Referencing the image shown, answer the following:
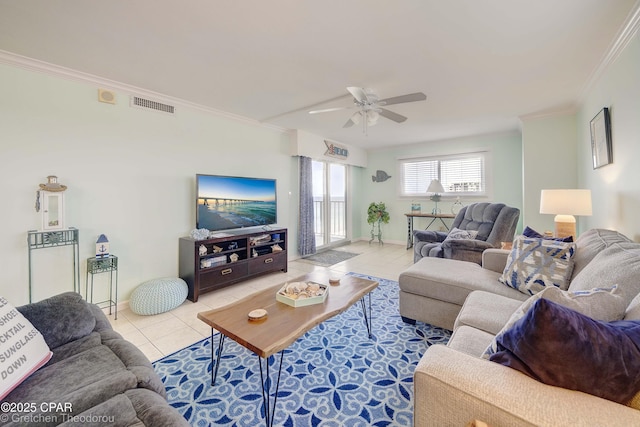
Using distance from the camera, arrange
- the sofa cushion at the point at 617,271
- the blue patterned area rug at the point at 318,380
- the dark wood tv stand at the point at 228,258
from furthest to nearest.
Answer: the dark wood tv stand at the point at 228,258 < the blue patterned area rug at the point at 318,380 < the sofa cushion at the point at 617,271

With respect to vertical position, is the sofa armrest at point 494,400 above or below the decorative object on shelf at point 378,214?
below

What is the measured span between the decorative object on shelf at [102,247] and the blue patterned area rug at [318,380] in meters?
1.30

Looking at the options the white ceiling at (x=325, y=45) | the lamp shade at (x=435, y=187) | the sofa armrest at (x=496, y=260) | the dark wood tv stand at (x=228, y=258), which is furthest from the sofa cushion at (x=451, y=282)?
the lamp shade at (x=435, y=187)

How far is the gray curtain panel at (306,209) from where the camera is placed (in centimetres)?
473

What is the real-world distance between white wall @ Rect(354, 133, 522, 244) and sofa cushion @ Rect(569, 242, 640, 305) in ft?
12.5

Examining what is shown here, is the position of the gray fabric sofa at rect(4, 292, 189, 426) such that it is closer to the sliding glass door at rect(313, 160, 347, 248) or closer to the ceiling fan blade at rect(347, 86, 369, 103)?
the ceiling fan blade at rect(347, 86, 369, 103)

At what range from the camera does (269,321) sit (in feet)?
5.14

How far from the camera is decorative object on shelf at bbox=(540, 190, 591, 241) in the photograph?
2.55m

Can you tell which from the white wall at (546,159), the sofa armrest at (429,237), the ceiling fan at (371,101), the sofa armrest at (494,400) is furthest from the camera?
the sofa armrest at (429,237)

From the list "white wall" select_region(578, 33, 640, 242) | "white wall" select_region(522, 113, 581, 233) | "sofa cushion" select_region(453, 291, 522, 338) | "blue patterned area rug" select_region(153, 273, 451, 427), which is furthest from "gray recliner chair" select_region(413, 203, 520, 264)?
"sofa cushion" select_region(453, 291, 522, 338)

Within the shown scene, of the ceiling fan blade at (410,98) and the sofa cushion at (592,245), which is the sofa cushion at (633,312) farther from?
the ceiling fan blade at (410,98)

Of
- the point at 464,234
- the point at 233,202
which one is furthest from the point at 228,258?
the point at 464,234

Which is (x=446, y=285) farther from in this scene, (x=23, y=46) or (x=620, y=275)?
(x=23, y=46)

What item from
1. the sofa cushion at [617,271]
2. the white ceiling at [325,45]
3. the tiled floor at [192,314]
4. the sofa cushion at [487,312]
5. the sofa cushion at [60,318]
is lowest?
the tiled floor at [192,314]
